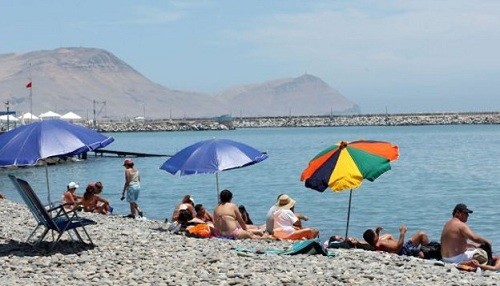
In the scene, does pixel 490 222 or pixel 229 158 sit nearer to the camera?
pixel 229 158

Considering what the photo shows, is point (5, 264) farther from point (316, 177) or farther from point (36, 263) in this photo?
point (316, 177)

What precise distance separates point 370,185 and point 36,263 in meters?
28.8

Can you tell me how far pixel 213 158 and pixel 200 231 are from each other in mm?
1255

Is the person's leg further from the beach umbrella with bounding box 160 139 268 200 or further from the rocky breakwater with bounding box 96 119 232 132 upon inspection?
the rocky breakwater with bounding box 96 119 232 132

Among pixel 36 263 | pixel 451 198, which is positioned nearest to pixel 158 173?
pixel 451 198

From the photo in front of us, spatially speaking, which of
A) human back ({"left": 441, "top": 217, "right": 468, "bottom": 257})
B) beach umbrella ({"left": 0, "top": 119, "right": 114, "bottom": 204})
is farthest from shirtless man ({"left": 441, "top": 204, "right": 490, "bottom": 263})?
beach umbrella ({"left": 0, "top": 119, "right": 114, "bottom": 204})

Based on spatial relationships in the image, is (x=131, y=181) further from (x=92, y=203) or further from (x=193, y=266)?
(x=193, y=266)

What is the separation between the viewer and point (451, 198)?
30625 millimetres

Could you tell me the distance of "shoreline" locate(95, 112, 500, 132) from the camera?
174 metres

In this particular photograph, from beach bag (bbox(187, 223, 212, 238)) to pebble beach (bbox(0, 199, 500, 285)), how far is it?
936 mm

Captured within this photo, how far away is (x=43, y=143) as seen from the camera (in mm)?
10797

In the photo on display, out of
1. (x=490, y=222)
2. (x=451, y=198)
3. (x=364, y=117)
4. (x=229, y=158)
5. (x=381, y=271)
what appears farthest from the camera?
(x=364, y=117)

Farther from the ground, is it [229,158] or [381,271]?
[229,158]

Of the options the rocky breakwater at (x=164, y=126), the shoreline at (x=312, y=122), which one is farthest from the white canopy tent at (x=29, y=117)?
the rocky breakwater at (x=164, y=126)
